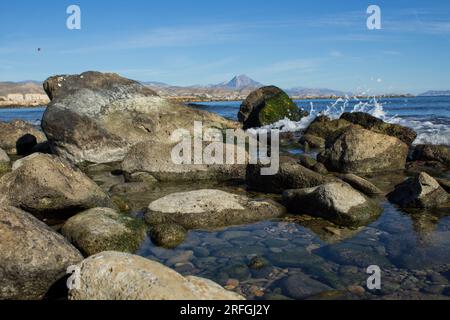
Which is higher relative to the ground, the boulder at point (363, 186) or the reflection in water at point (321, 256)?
the boulder at point (363, 186)

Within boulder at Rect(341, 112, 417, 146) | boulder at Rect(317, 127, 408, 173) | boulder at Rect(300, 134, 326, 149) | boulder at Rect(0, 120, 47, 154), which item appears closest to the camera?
boulder at Rect(317, 127, 408, 173)

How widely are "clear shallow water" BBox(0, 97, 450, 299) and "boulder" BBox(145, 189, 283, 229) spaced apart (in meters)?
0.30

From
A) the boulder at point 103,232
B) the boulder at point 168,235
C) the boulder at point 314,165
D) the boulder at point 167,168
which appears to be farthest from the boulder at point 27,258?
the boulder at point 314,165

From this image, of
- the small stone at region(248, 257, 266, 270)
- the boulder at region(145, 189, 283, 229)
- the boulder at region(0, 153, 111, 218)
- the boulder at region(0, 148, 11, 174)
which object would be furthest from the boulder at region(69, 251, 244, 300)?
the boulder at region(0, 148, 11, 174)

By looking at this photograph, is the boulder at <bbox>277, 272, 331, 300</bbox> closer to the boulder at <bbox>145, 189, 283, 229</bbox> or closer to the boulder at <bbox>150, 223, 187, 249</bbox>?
the boulder at <bbox>150, 223, 187, 249</bbox>

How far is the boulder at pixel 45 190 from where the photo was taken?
8164mm

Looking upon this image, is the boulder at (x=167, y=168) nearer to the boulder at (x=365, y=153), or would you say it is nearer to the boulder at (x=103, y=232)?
the boulder at (x=365, y=153)

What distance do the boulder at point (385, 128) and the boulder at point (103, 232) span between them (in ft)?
45.6

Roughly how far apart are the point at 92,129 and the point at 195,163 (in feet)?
15.5

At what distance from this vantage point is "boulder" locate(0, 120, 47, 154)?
66.5 ft

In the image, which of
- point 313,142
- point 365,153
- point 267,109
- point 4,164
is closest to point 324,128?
point 313,142

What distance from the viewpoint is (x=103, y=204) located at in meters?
8.71

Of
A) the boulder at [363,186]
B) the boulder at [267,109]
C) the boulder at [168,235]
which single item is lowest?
the boulder at [168,235]

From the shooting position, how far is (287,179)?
10508mm
